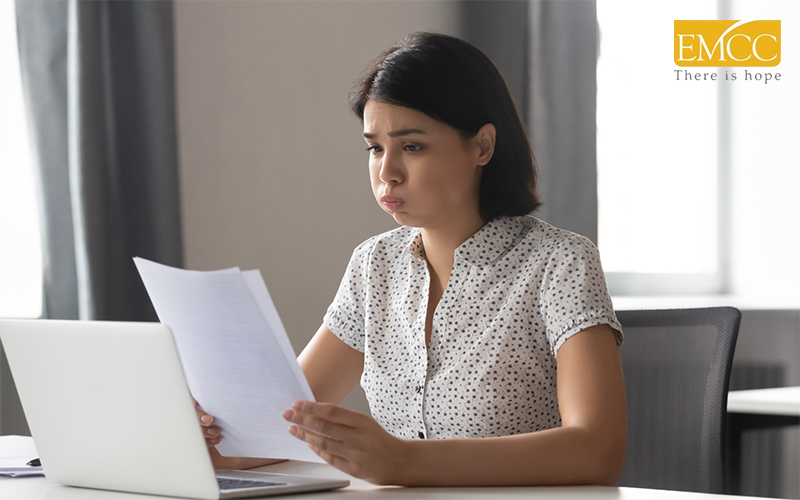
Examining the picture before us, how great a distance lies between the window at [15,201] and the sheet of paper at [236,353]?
1.26m

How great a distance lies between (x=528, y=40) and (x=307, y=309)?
125cm

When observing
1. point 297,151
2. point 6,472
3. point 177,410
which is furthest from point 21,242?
point 177,410

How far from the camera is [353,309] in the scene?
4.62ft

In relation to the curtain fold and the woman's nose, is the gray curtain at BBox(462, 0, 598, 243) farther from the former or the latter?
the woman's nose

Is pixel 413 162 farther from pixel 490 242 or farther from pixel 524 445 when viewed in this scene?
pixel 524 445

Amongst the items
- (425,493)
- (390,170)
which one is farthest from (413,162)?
(425,493)

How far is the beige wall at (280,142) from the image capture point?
2287mm

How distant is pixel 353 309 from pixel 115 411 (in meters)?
0.62

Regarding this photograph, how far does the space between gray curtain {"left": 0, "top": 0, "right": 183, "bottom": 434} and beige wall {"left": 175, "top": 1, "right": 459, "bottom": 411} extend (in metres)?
0.20

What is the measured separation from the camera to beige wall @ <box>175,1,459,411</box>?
7.50 ft

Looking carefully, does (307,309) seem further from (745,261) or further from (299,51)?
(745,261)

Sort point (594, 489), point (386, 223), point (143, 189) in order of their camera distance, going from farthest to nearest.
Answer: point (386, 223), point (143, 189), point (594, 489)

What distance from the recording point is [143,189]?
2031 millimetres

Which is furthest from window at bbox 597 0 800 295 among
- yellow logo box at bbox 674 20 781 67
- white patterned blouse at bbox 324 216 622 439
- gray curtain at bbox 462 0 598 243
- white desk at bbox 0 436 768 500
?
white desk at bbox 0 436 768 500
